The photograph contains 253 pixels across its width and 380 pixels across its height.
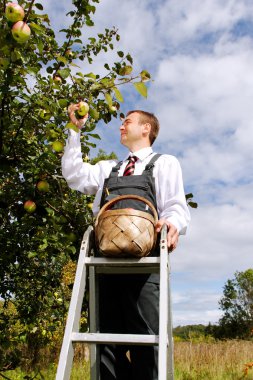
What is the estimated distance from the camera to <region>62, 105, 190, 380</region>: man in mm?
2045

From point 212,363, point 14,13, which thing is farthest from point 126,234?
point 212,363

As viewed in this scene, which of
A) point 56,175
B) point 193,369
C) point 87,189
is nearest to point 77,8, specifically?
point 56,175

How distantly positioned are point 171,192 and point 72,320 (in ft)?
2.70

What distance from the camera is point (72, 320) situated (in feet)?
5.93

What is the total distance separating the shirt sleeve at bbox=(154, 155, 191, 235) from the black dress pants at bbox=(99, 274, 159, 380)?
12.3 inches

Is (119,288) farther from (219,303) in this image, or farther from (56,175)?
(219,303)

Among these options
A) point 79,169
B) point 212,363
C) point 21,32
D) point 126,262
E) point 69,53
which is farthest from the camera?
point 212,363

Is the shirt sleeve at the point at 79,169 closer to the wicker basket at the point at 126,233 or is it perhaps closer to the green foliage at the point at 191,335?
the wicker basket at the point at 126,233

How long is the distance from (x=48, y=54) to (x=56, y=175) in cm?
118

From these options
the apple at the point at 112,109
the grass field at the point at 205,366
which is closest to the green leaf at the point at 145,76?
the apple at the point at 112,109

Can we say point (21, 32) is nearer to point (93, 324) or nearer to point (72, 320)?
point (72, 320)

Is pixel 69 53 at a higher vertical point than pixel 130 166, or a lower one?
higher

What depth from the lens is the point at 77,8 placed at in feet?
10.4

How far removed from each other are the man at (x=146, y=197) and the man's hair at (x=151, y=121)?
7 centimetres
